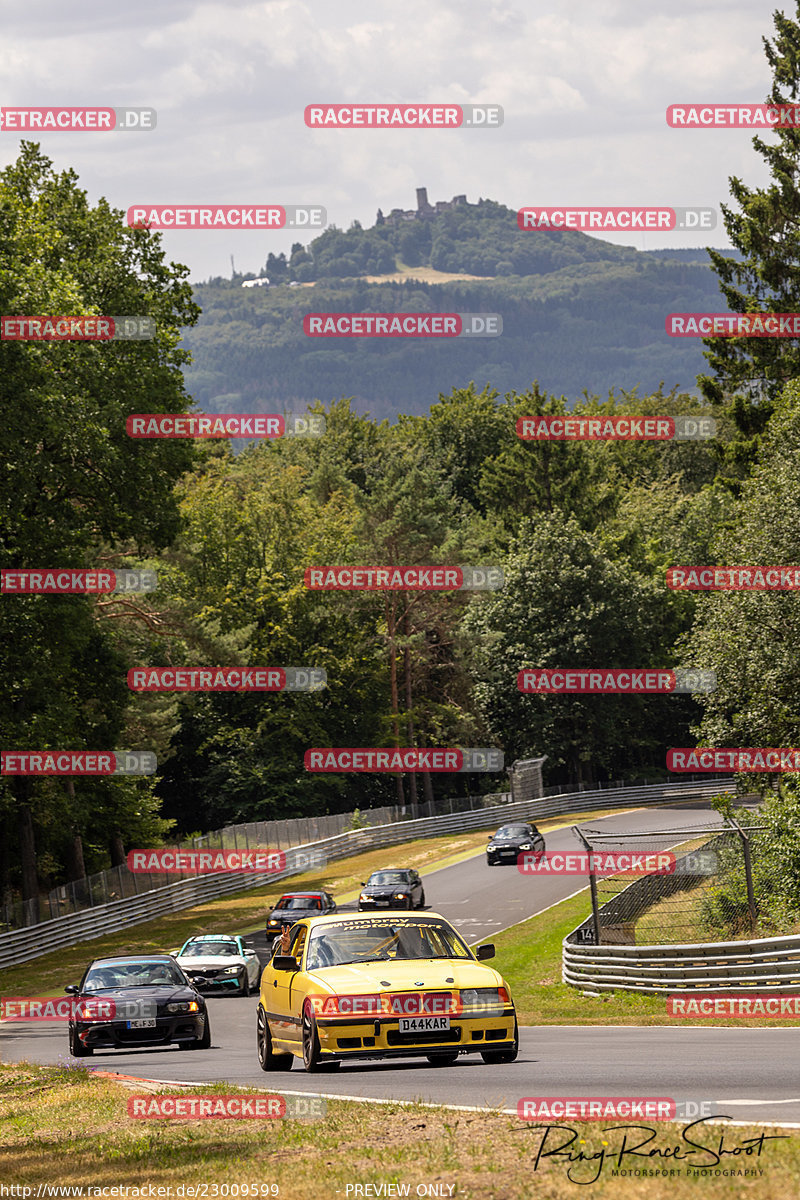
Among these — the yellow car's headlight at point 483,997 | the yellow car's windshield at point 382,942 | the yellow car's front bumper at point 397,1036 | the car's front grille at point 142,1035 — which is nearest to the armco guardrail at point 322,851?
the car's front grille at point 142,1035

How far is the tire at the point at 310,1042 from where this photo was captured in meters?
11.8

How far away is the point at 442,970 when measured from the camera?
12.1m

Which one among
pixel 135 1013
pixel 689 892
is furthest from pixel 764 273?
pixel 135 1013

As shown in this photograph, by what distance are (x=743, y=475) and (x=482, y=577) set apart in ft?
98.0

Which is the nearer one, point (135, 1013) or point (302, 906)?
point (135, 1013)

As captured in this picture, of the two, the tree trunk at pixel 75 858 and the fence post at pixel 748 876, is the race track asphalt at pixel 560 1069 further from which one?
the tree trunk at pixel 75 858

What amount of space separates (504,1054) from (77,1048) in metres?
7.41

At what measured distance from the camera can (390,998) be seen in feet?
38.0

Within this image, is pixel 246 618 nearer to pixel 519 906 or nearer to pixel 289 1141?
pixel 519 906

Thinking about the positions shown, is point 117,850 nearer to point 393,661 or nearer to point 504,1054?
point 393,661

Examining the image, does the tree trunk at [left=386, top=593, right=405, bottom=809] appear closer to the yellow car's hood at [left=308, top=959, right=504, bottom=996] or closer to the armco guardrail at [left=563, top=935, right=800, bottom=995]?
the armco guardrail at [left=563, top=935, right=800, bottom=995]

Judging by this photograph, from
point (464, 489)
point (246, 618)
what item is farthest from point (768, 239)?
point (464, 489)

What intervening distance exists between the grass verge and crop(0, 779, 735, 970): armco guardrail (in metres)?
30.4

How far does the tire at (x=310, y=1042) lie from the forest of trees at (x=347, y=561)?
10.8 m
